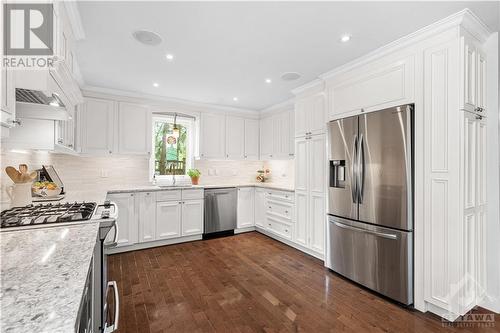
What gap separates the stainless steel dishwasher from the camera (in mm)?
4348

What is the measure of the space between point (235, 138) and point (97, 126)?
7.96 ft

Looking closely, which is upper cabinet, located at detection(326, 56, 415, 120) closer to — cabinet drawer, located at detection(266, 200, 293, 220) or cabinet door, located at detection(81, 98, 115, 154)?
cabinet drawer, located at detection(266, 200, 293, 220)

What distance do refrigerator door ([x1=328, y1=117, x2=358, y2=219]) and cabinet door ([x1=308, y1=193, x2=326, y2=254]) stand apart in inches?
11.3

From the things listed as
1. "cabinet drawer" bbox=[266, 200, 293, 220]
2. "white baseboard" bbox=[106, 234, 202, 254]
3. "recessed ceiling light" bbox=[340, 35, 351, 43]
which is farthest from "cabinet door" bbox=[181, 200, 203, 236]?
"recessed ceiling light" bbox=[340, 35, 351, 43]

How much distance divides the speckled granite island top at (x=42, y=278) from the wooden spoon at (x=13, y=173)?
31.9 inches

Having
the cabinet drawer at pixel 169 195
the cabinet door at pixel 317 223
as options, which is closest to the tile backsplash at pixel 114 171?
the cabinet drawer at pixel 169 195

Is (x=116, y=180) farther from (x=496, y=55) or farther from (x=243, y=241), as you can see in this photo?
(x=496, y=55)

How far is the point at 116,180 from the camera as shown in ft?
13.3

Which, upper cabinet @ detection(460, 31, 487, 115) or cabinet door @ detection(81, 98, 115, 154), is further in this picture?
cabinet door @ detection(81, 98, 115, 154)

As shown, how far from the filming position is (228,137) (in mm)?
4895

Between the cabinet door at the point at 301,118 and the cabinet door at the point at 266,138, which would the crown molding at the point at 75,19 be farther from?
the cabinet door at the point at 266,138

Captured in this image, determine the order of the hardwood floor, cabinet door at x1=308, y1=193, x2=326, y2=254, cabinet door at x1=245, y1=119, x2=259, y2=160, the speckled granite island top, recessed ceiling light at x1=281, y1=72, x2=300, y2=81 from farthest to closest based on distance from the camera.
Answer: cabinet door at x1=245, y1=119, x2=259, y2=160, cabinet door at x1=308, y1=193, x2=326, y2=254, recessed ceiling light at x1=281, y1=72, x2=300, y2=81, the hardwood floor, the speckled granite island top

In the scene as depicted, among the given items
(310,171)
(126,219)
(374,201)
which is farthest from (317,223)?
(126,219)

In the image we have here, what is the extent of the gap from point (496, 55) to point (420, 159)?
1208 millimetres
